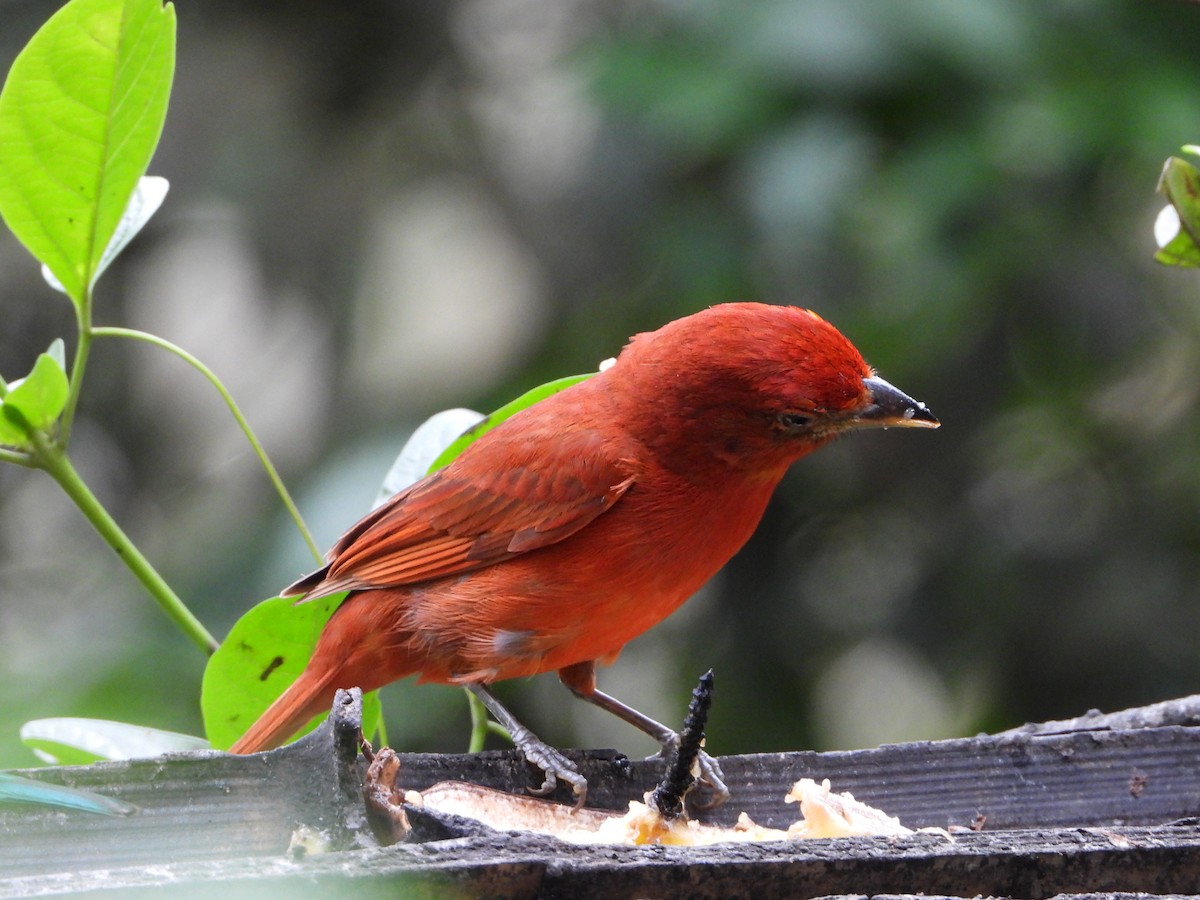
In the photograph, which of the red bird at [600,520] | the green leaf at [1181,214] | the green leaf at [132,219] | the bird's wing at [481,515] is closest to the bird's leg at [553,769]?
the red bird at [600,520]

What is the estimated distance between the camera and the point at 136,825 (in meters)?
1.79

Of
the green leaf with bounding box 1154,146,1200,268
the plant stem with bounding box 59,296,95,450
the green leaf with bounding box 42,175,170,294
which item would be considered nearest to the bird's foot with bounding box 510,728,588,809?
the plant stem with bounding box 59,296,95,450

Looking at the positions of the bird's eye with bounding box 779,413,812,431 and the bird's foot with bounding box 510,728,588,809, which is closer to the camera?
the bird's foot with bounding box 510,728,588,809

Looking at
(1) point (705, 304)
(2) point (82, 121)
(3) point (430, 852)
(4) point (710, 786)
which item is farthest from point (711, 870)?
(1) point (705, 304)

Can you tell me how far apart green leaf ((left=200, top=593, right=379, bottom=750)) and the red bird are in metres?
0.04

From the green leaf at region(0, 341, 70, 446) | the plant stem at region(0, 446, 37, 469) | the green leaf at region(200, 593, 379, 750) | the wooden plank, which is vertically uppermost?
the green leaf at region(0, 341, 70, 446)

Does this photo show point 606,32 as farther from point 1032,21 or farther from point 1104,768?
point 1104,768

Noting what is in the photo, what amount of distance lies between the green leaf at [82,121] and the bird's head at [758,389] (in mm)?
1137

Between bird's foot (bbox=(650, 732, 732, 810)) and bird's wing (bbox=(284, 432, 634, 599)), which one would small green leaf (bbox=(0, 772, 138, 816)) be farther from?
bird's wing (bbox=(284, 432, 634, 599))

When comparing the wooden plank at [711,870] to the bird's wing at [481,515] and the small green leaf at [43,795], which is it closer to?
the small green leaf at [43,795]

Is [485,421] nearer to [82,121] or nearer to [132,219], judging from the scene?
[132,219]

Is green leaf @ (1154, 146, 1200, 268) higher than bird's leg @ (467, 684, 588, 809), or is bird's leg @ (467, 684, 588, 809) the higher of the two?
green leaf @ (1154, 146, 1200, 268)

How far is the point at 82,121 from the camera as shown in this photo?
2.42 m

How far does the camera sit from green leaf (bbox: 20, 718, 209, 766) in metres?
2.72
